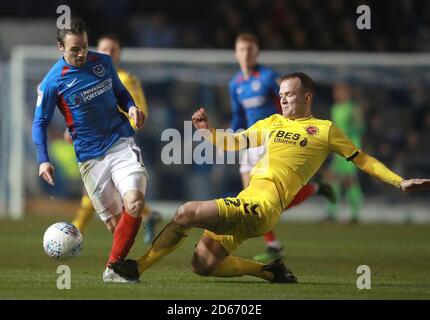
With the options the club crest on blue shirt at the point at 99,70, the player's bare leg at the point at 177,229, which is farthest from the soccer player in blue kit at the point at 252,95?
the player's bare leg at the point at 177,229

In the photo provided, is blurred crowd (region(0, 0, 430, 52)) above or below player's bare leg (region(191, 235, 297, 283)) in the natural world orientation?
above

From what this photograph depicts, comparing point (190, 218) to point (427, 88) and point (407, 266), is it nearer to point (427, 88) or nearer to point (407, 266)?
point (407, 266)

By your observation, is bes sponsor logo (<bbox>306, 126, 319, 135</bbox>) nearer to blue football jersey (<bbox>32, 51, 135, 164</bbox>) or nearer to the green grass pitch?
the green grass pitch

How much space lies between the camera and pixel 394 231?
1686 cm

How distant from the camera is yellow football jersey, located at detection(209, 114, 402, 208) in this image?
8.81 meters

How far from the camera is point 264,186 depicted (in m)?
8.73

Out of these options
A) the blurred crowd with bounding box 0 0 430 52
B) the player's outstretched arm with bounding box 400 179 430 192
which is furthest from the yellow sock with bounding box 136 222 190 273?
the blurred crowd with bounding box 0 0 430 52

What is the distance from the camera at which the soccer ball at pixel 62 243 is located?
29.8ft

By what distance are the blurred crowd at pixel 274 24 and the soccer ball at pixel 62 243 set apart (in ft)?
43.2

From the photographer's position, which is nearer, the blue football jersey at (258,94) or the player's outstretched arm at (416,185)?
the player's outstretched arm at (416,185)

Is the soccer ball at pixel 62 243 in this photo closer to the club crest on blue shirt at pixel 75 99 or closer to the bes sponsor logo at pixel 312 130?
the club crest on blue shirt at pixel 75 99

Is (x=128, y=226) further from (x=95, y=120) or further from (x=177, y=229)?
(x=95, y=120)

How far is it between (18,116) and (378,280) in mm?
11110

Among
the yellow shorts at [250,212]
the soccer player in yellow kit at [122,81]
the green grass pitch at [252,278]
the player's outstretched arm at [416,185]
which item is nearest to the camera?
the player's outstretched arm at [416,185]
